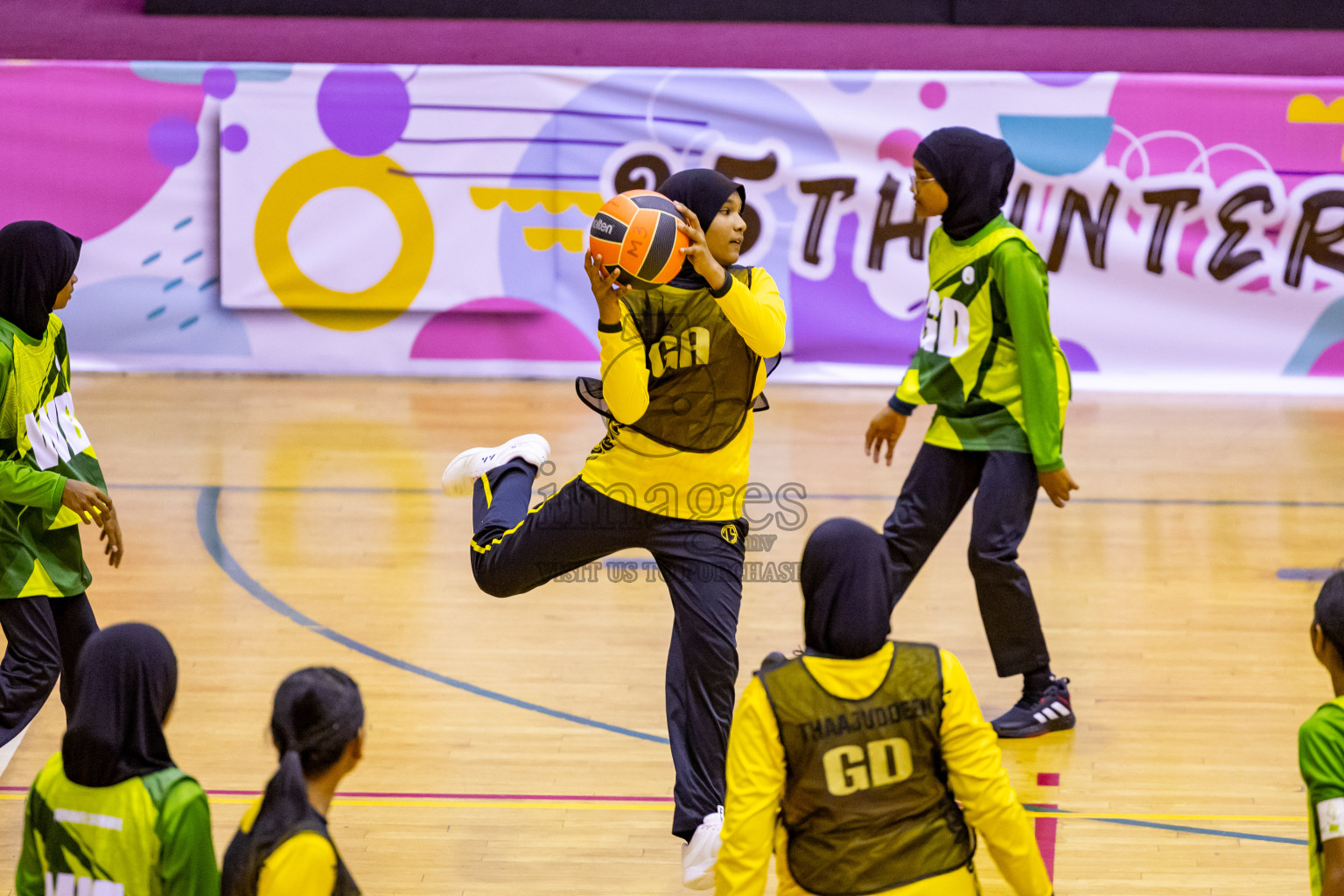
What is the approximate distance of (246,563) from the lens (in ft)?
20.9

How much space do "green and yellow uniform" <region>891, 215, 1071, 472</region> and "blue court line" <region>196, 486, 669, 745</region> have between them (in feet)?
4.75

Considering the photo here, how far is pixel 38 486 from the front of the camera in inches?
147

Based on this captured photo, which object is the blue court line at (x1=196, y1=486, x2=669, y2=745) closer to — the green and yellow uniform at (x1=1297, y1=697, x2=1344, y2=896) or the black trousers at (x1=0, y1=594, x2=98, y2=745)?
the black trousers at (x1=0, y1=594, x2=98, y2=745)

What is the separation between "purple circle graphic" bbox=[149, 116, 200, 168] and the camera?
986 cm

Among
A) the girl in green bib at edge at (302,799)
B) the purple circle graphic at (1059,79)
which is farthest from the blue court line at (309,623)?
the purple circle graphic at (1059,79)

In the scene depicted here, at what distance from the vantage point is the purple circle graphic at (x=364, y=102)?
976 cm

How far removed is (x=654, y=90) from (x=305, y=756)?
7.93 m

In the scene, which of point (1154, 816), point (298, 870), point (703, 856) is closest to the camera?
point (298, 870)

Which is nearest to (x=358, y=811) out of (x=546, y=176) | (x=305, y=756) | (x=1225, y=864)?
(x=305, y=756)

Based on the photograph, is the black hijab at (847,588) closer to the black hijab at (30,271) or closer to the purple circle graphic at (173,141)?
the black hijab at (30,271)

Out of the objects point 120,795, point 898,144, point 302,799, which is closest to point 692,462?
point 302,799

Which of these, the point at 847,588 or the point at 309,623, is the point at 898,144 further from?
the point at 847,588

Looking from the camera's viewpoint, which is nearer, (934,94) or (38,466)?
(38,466)

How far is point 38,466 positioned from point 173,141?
658 cm
